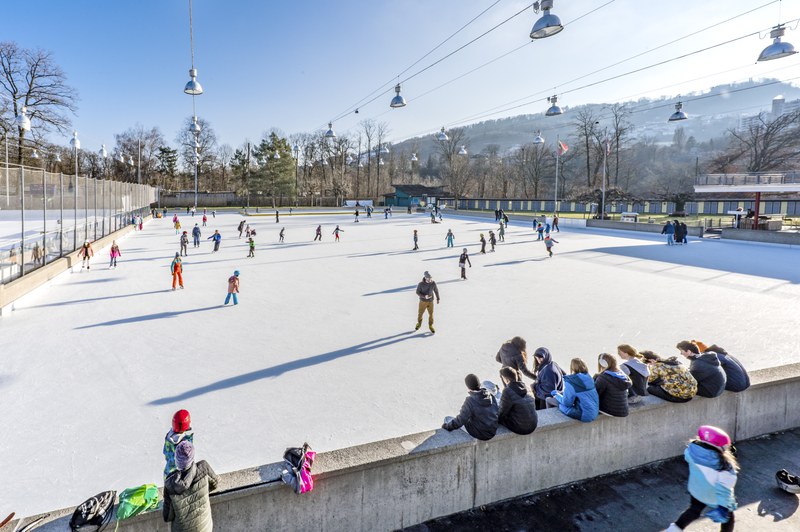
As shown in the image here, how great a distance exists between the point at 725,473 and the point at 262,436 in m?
4.36

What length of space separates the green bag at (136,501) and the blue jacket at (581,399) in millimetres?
3473

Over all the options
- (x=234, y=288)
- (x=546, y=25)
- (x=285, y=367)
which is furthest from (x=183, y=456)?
(x=234, y=288)

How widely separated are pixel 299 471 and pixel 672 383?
3.69 m

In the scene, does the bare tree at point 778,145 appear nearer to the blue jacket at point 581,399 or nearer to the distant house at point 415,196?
the distant house at point 415,196

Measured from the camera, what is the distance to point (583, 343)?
842 centimetres

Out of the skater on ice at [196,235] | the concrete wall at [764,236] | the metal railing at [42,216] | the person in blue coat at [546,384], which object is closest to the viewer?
the person in blue coat at [546,384]

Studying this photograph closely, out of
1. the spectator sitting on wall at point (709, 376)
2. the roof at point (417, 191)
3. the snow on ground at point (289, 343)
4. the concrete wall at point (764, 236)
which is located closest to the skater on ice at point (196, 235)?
the snow on ground at point (289, 343)

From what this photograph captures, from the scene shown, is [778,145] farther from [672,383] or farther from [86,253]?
[86,253]

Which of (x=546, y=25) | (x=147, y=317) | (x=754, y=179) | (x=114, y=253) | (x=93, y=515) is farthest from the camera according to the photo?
(x=754, y=179)

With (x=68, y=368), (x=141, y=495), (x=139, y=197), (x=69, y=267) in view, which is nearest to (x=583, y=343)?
(x=141, y=495)

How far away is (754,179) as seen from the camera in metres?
28.7

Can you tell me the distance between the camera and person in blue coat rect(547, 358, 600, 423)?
4105 mm

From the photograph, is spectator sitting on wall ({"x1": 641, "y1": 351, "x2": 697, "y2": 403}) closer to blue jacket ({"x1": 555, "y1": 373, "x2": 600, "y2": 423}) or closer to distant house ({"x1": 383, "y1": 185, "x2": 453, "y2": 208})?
blue jacket ({"x1": 555, "y1": 373, "x2": 600, "y2": 423})

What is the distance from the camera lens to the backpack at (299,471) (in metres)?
3.18
